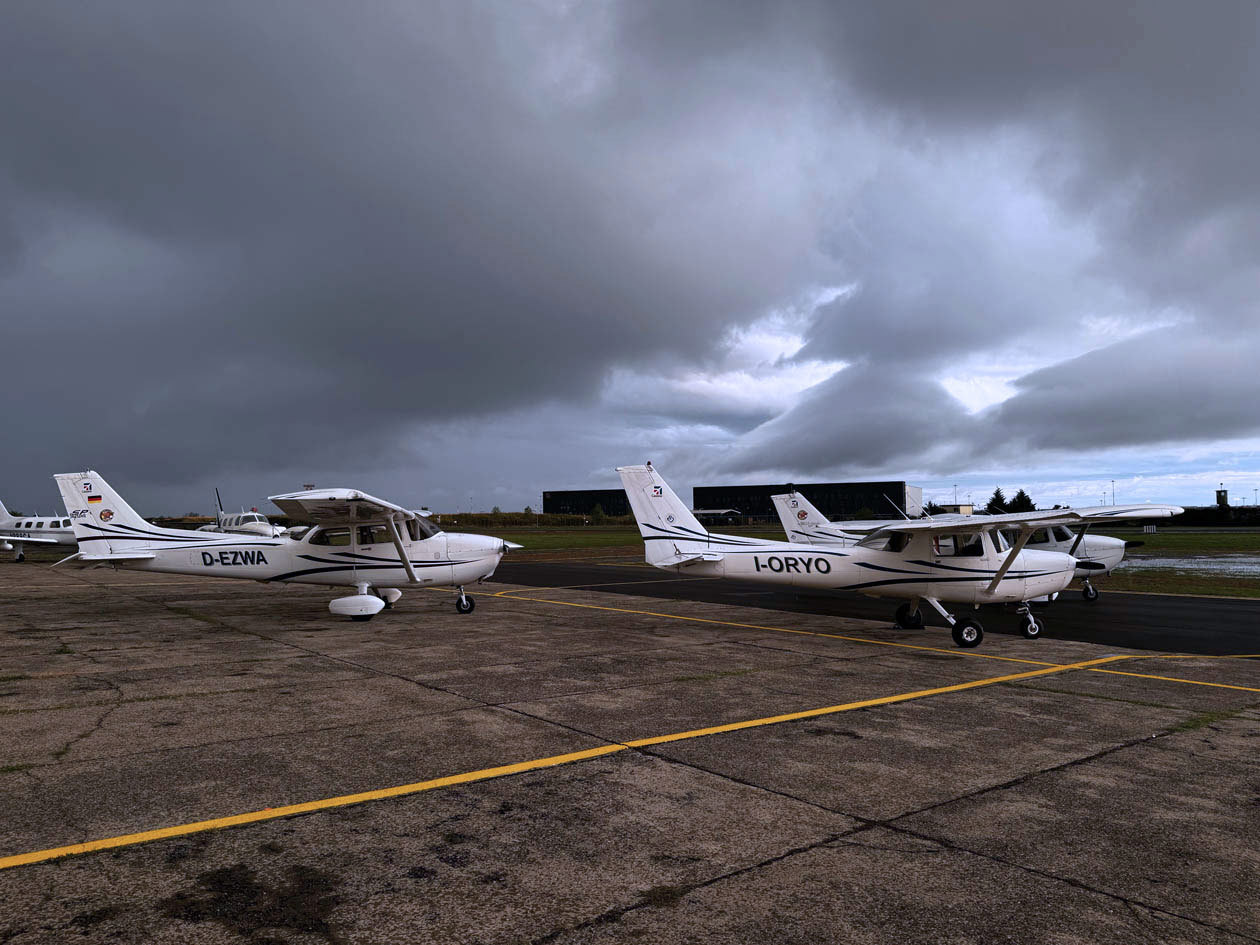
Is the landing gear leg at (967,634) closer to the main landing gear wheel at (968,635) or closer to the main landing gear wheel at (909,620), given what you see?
the main landing gear wheel at (968,635)

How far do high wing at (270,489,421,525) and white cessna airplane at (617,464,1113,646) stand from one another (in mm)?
5479

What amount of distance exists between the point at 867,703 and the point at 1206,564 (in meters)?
29.8

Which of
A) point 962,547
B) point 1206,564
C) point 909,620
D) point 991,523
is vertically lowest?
point 1206,564

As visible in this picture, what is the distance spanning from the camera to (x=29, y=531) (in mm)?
41562

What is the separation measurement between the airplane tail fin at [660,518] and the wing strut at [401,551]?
4.61 m

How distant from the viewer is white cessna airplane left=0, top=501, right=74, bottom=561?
132 ft

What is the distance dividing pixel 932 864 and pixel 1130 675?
7.37 m

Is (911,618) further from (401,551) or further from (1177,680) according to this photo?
(401,551)

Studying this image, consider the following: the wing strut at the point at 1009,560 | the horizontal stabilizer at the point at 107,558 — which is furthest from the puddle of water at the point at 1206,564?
the horizontal stabilizer at the point at 107,558

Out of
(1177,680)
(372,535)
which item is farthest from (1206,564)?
(372,535)

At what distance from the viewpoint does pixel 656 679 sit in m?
9.29

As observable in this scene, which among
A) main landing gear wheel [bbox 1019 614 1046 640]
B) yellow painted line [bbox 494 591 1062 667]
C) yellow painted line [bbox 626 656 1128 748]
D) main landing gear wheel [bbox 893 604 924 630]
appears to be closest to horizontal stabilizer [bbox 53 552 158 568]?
yellow painted line [bbox 494 591 1062 667]

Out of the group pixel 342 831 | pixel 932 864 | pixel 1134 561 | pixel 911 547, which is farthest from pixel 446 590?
pixel 1134 561

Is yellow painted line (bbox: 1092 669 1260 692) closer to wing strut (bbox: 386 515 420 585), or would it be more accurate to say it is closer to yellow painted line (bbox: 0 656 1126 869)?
yellow painted line (bbox: 0 656 1126 869)
